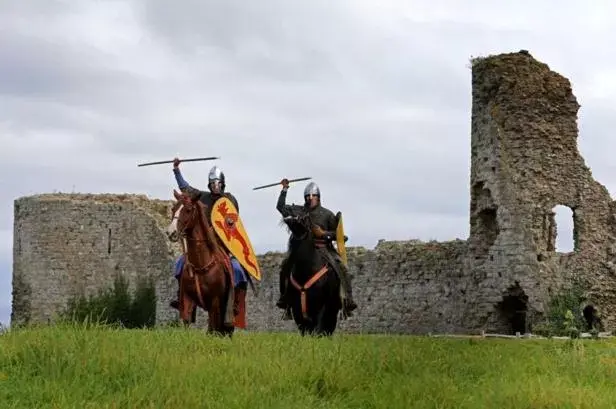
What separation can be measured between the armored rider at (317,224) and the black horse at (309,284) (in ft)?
0.33

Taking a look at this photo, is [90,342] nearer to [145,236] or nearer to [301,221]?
[301,221]

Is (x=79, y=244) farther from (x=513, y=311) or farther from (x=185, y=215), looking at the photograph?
(x=185, y=215)

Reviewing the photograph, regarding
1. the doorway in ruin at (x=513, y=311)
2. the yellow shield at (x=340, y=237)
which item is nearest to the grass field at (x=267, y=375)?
the yellow shield at (x=340, y=237)

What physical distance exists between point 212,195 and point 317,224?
5.02 ft

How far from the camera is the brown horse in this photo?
13547 millimetres

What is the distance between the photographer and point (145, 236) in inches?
1293

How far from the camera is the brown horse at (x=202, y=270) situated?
13547 mm

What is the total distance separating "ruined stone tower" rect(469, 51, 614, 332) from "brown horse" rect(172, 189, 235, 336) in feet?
27.1

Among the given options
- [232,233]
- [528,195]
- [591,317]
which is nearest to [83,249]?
[528,195]

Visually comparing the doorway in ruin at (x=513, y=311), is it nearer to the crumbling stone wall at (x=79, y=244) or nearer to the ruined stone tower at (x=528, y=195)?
the ruined stone tower at (x=528, y=195)

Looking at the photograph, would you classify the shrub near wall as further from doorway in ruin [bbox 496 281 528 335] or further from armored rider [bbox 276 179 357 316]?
armored rider [bbox 276 179 357 316]

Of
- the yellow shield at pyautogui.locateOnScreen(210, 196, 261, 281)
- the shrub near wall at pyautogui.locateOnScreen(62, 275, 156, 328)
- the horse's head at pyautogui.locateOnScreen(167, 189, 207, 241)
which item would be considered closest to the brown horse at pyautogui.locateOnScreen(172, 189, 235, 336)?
the horse's head at pyautogui.locateOnScreen(167, 189, 207, 241)

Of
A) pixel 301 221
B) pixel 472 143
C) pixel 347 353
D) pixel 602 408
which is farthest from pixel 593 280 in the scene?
pixel 602 408

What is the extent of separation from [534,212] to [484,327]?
2.28m
